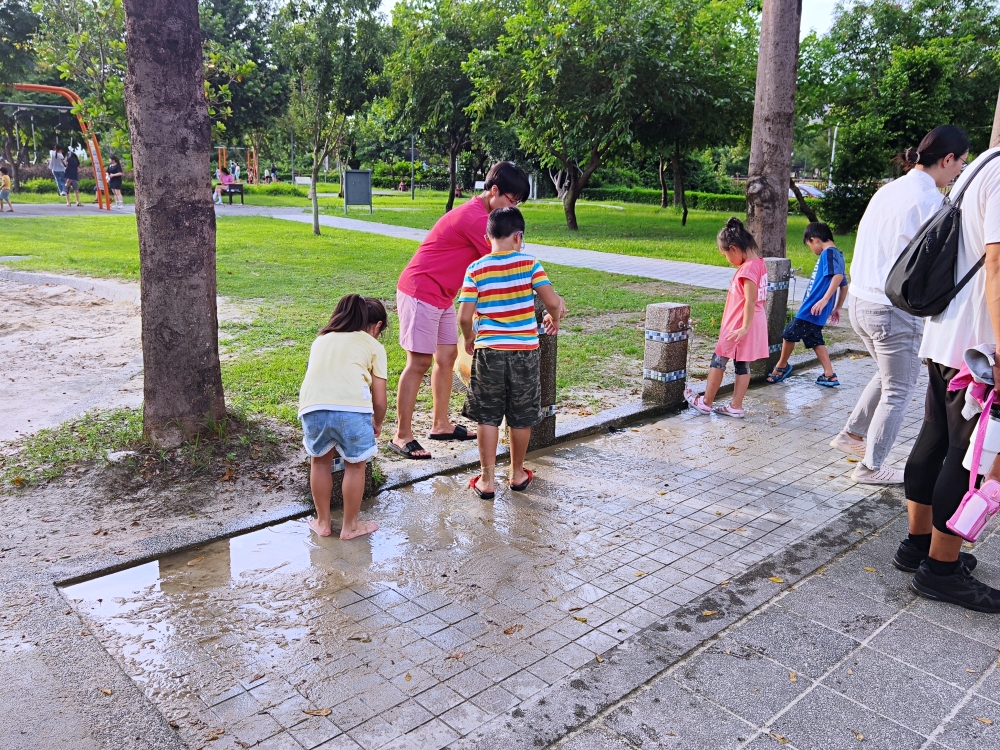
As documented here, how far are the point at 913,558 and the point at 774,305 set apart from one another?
4.17 m

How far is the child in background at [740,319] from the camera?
6.09 m

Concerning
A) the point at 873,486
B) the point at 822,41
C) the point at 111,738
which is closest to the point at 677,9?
the point at 822,41

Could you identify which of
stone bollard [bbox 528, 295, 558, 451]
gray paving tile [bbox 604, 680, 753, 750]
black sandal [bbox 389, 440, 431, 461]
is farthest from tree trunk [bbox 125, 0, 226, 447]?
gray paving tile [bbox 604, 680, 753, 750]

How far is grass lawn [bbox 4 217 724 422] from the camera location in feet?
24.1

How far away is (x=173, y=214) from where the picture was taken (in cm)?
474

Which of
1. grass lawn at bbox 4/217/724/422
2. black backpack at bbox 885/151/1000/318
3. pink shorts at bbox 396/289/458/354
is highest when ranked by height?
black backpack at bbox 885/151/1000/318

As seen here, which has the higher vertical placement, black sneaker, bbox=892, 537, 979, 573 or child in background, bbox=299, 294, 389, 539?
child in background, bbox=299, 294, 389, 539

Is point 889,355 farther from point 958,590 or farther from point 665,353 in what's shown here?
point 665,353

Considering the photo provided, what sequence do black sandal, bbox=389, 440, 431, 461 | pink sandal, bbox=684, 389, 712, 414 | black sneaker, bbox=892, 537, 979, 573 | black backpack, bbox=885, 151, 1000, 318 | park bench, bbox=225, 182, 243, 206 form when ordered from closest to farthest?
1. black backpack, bbox=885, 151, 1000, 318
2. black sneaker, bbox=892, 537, 979, 573
3. black sandal, bbox=389, 440, 431, 461
4. pink sandal, bbox=684, 389, 712, 414
5. park bench, bbox=225, 182, 243, 206

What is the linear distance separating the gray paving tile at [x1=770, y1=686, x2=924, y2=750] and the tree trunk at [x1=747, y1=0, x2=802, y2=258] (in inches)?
269

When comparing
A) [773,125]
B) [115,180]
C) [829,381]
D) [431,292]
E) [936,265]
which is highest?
[773,125]

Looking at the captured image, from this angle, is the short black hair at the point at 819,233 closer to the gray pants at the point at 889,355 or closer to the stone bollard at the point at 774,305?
the stone bollard at the point at 774,305

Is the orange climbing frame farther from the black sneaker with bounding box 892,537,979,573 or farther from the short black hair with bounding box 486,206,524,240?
the black sneaker with bounding box 892,537,979,573

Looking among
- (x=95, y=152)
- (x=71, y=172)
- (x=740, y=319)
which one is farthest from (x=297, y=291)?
(x=71, y=172)
